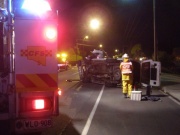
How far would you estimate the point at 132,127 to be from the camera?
30.2 ft

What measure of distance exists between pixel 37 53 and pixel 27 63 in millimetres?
200

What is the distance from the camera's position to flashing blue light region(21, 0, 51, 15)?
5359 mm

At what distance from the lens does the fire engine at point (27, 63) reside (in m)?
5.28

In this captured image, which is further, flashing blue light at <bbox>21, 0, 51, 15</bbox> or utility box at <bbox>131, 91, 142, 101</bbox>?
utility box at <bbox>131, 91, 142, 101</bbox>

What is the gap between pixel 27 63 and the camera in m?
5.31

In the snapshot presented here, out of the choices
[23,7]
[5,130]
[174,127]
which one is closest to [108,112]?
[174,127]

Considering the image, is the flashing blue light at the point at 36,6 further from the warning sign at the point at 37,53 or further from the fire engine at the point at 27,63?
the warning sign at the point at 37,53

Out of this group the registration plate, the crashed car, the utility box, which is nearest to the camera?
the registration plate

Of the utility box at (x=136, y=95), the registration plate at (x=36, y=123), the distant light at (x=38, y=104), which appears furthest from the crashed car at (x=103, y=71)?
the distant light at (x=38, y=104)

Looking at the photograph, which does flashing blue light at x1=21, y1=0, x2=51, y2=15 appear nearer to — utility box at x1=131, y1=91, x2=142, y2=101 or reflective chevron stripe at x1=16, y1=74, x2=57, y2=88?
reflective chevron stripe at x1=16, y1=74, x2=57, y2=88

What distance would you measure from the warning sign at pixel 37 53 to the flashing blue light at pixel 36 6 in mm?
515

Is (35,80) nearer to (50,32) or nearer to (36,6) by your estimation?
(50,32)

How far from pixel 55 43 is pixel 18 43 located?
1.73 ft

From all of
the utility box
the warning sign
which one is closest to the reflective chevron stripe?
the warning sign
